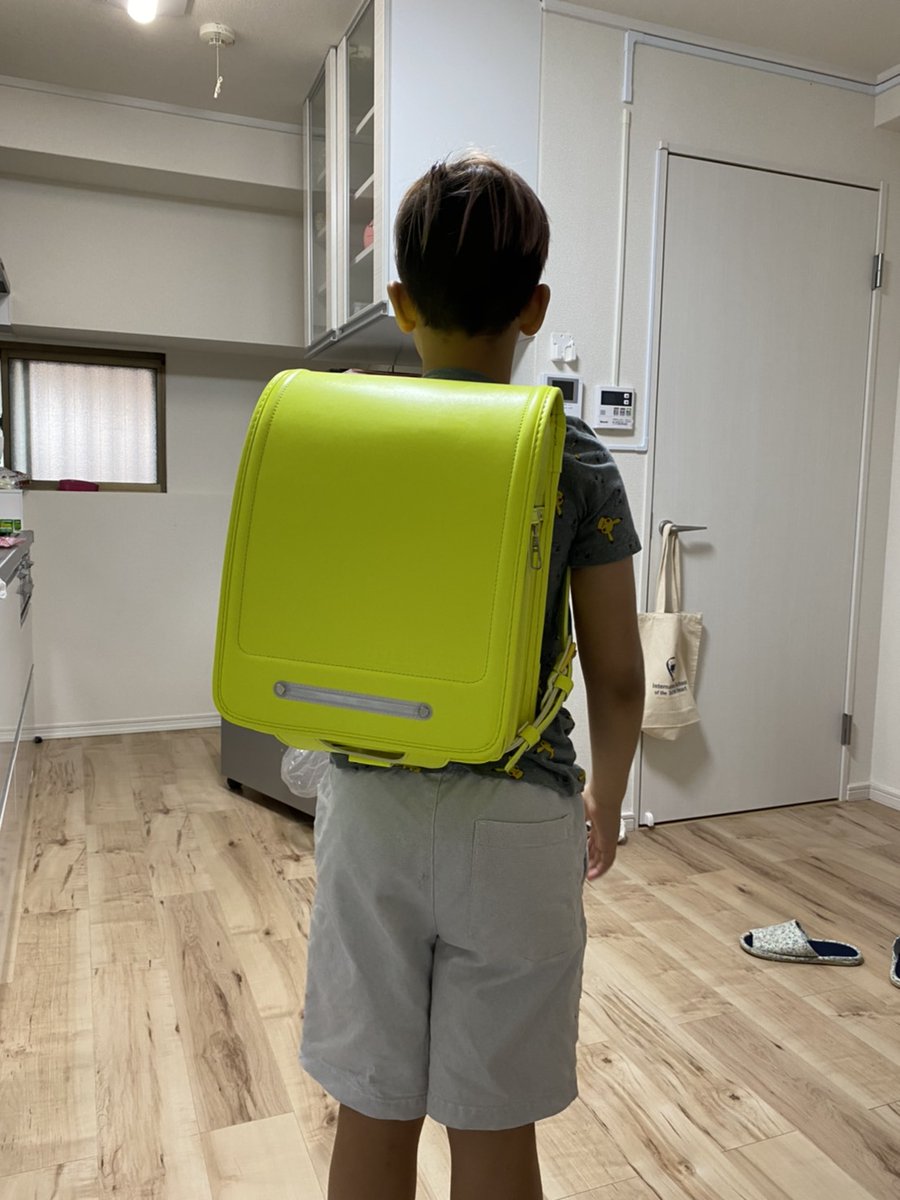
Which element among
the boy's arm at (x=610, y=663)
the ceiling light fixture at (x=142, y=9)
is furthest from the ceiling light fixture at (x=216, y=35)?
the boy's arm at (x=610, y=663)

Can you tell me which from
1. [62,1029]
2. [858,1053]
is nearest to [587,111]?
[858,1053]

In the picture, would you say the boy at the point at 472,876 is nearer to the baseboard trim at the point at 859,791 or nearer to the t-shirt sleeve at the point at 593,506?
the t-shirt sleeve at the point at 593,506

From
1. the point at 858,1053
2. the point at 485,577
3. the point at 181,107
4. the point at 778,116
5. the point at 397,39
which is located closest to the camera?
the point at 485,577

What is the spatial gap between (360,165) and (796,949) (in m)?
2.41

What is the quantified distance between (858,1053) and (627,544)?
1366 millimetres

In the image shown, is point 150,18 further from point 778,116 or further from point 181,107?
point 778,116

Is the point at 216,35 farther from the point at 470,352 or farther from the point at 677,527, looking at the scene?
the point at 470,352

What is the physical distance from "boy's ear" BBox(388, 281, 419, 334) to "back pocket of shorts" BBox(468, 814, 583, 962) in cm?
45

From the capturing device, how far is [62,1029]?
1.73m

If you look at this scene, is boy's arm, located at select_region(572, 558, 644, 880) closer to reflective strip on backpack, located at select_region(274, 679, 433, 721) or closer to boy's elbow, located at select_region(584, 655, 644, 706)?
boy's elbow, located at select_region(584, 655, 644, 706)

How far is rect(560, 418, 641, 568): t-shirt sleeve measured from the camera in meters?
0.84

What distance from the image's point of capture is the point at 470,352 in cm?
83

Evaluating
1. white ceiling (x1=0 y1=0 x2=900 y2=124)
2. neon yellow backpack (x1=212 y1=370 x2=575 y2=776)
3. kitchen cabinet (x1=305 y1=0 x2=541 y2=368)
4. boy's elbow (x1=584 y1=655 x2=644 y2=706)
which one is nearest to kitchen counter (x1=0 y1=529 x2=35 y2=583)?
kitchen cabinet (x1=305 y1=0 x2=541 y2=368)

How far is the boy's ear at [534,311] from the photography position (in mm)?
828
